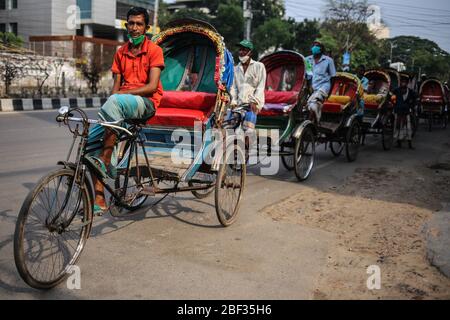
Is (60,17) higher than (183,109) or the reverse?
higher

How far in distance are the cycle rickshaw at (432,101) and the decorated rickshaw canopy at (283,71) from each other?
1070 centimetres

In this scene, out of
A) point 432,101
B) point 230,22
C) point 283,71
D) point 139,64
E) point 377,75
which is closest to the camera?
point 139,64

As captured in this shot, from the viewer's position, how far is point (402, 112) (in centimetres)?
1173

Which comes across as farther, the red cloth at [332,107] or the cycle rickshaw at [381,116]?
the cycle rickshaw at [381,116]

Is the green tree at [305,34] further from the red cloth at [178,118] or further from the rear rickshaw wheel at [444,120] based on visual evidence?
the red cloth at [178,118]

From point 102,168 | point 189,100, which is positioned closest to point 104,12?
point 189,100

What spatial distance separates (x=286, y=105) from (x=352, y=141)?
2218mm

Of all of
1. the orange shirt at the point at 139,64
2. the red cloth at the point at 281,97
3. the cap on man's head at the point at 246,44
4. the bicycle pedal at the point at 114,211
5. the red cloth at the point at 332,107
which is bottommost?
the bicycle pedal at the point at 114,211

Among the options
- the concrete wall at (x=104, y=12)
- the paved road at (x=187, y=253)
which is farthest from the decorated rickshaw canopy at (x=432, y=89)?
the concrete wall at (x=104, y=12)

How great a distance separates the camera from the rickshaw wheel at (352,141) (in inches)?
351

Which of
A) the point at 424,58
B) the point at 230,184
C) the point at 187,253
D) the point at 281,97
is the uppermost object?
the point at 424,58

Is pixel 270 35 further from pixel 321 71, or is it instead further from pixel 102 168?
pixel 102 168

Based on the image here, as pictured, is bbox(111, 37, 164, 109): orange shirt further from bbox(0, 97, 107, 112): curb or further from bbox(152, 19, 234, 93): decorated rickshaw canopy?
bbox(0, 97, 107, 112): curb
